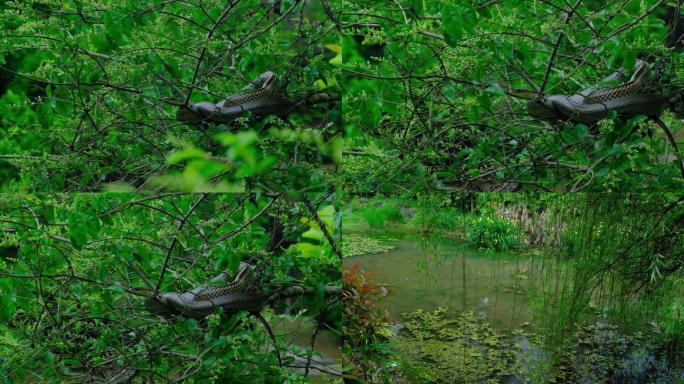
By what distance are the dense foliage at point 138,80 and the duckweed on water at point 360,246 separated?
308 mm

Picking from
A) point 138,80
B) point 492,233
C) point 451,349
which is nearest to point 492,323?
point 451,349

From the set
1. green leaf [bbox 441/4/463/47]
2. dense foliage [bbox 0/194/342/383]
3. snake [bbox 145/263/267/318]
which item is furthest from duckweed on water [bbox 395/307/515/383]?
green leaf [bbox 441/4/463/47]

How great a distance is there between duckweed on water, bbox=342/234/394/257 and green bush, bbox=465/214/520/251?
0.27 meters

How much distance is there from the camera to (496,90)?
1.84m

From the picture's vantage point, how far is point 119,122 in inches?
73.6

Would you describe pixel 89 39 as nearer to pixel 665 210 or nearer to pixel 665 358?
pixel 665 210

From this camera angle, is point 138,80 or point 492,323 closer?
point 138,80

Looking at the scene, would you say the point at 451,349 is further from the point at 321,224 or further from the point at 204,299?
the point at 204,299

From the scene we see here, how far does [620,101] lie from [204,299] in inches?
57.4

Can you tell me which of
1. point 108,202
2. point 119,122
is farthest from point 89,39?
point 108,202

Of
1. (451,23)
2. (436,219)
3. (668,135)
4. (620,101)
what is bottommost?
(436,219)

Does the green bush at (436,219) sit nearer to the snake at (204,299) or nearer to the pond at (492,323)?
the pond at (492,323)

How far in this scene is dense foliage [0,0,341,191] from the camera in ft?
5.96

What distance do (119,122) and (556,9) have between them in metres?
1.37
